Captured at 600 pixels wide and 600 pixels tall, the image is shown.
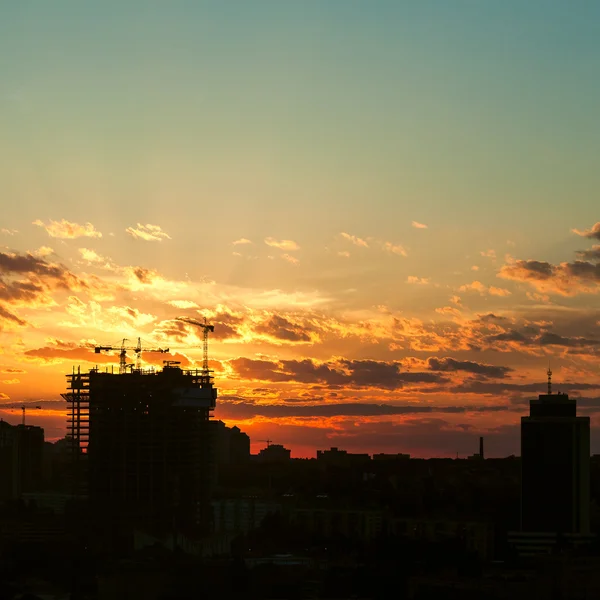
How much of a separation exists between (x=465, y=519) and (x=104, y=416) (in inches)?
1447

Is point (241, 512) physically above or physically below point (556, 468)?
below

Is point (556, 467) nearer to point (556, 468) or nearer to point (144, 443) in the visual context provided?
point (556, 468)

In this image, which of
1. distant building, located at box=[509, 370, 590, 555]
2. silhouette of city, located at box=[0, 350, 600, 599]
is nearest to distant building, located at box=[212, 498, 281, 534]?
silhouette of city, located at box=[0, 350, 600, 599]

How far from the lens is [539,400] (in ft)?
601

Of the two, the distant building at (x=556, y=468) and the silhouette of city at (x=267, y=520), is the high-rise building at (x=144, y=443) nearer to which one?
the silhouette of city at (x=267, y=520)

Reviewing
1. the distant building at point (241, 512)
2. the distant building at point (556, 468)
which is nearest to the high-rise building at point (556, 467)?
the distant building at point (556, 468)

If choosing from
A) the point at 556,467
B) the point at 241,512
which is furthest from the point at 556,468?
the point at 241,512

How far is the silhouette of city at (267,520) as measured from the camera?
4281 inches

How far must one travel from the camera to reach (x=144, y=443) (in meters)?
164

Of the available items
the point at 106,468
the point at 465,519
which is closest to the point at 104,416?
the point at 106,468

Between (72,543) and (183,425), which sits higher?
(183,425)

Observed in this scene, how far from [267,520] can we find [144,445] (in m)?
17.5

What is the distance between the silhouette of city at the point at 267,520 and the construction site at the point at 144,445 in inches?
6.2

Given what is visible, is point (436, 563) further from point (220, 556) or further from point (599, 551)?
point (599, 551)
